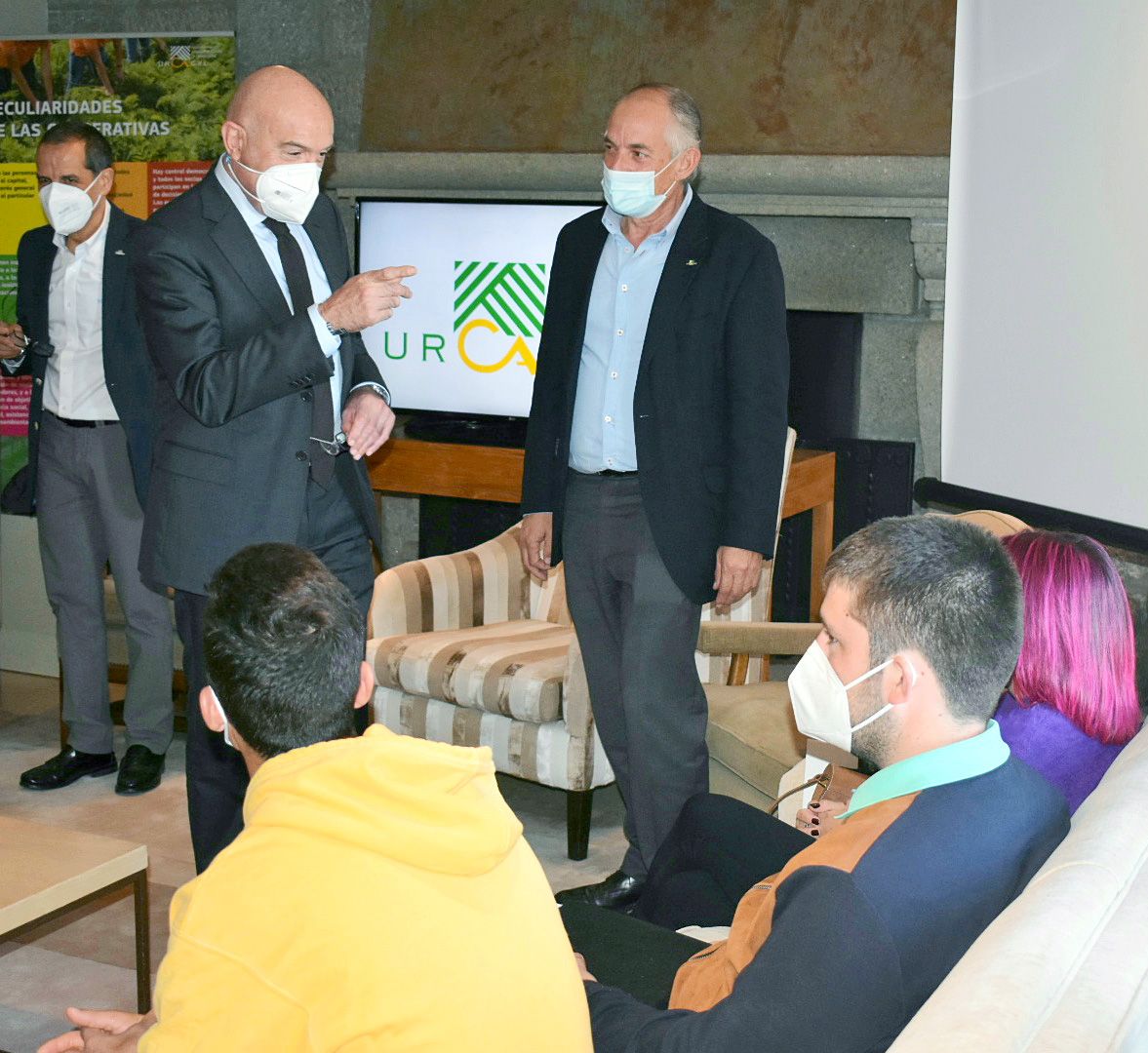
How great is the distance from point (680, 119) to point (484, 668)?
3.91 ft

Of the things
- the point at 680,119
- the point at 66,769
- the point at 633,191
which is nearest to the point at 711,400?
the point at 633,191

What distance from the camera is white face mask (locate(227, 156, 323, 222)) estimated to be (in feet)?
7.39

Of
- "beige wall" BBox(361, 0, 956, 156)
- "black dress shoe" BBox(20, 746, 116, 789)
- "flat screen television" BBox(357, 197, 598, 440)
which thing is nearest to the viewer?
"black dress shoe" BBox(20, 746, 116, 789)

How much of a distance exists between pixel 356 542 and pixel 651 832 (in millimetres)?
741

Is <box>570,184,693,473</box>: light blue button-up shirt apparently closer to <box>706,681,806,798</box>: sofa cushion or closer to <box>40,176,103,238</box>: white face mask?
<box>706,681,806,798</box>: sofa cushion

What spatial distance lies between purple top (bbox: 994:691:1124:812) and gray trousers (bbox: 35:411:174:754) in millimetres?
2367

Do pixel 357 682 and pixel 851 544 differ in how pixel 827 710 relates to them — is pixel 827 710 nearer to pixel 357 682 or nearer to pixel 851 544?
pixel 851 544

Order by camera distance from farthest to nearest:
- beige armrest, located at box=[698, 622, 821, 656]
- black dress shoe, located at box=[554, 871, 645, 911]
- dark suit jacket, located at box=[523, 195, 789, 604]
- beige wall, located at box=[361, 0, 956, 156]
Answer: beige wall, located at box=[361, 0, 956, 156] → beige armrest, located at box=[698, 622, 821, 656] → black dress shoe, located at box=[554, 871, 645, 911] → dark suit jacket, located at box=[523, 195, 789, 604]

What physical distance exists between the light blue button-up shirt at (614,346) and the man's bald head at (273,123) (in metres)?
0.56

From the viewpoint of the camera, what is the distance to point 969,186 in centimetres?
294

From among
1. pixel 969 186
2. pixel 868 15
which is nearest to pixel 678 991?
pixel 969 186

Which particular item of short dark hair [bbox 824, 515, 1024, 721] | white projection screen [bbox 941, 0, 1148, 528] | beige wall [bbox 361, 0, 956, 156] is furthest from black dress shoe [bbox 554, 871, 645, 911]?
beige wall [bbox 361, 0, 956, 156]

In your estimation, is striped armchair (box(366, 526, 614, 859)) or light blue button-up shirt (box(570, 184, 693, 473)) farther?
striped armchair (box(366, 526, 614, 859))

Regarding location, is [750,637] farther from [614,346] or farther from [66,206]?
[66,206]
